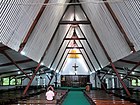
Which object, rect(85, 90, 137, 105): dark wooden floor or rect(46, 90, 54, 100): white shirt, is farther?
rect(46, 90, 54, 100): white shirt

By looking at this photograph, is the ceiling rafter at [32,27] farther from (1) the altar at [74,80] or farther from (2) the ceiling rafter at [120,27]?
(1) the altar at [74,80]

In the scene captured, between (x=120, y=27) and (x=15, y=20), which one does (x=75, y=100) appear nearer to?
(x=120, y=27)

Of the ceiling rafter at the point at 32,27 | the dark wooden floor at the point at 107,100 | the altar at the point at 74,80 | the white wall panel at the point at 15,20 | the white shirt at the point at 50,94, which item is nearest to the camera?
the white wall panel at the point at 15,20

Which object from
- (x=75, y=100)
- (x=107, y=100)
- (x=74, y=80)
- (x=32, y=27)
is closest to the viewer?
(x=32, y=27)

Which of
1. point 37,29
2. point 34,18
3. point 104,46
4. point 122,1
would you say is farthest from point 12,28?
point 104,46

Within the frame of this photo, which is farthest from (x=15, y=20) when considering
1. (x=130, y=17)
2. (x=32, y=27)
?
(x=130, y=17)

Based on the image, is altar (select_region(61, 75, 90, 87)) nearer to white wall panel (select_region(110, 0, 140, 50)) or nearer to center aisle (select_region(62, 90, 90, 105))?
center aisle (select_region(62, 90, 90, 105))

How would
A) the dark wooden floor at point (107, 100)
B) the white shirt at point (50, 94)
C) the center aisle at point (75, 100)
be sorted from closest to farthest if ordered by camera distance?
the dark wooden floor at point (107, 100) → the white shirt at point (50, 94) → the center aisle at point (75, 100)

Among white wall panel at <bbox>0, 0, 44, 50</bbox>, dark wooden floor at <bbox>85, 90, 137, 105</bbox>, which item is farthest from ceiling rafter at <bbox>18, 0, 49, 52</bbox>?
dark wooden floor at <bbox>85, 90, 137, 105</bbox>

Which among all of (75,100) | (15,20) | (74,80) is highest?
(15,20)

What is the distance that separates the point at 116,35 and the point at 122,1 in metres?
3.30

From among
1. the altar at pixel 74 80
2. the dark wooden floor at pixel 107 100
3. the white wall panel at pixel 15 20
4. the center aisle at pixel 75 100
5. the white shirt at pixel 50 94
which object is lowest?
the center aisle at pixel 75 100

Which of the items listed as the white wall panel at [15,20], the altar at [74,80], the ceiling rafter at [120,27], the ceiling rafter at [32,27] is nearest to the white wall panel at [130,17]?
the ceiling rafter at [120,27]

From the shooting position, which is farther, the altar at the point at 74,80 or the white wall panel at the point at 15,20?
the altar at the point at 74,80
